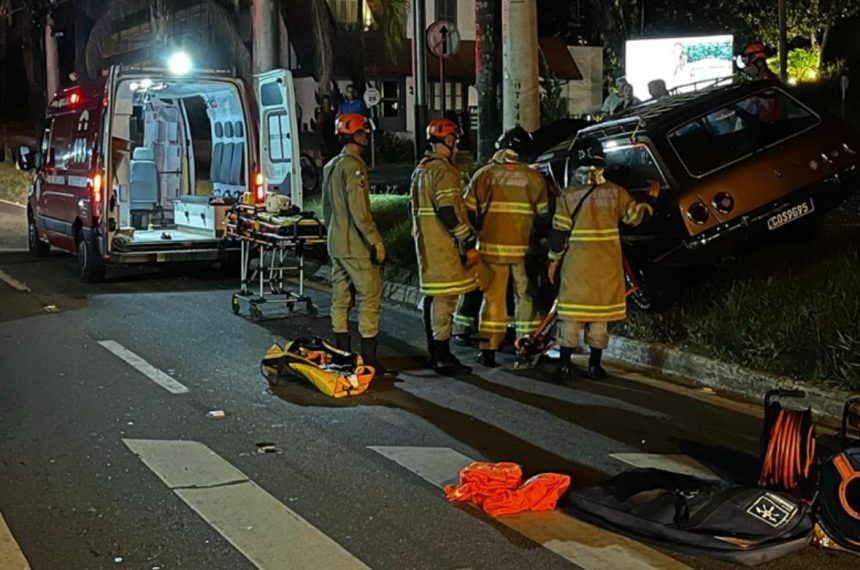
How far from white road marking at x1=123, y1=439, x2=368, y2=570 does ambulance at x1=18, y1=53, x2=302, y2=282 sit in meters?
6.45

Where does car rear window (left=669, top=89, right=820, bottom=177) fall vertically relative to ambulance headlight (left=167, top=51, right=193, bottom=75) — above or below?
below

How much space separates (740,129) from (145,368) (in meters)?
5.39

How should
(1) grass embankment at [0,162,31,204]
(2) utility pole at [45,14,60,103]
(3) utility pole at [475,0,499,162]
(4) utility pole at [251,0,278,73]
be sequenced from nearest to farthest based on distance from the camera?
1. (3) utility pole at [475,0,499,162]
2. (4) utility pole at [251,0,278,73]
3. (1) grass embankment at [0,162,31,204]
4. (2) utility pole at [45,14,60,103]

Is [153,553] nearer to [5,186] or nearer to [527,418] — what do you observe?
[527,418]

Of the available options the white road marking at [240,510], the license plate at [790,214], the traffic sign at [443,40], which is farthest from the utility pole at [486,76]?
the white road marking at [240,510]

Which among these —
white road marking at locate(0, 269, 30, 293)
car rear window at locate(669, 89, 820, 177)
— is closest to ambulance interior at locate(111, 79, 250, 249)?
white road marking at locate(0, 269, 30, 293)

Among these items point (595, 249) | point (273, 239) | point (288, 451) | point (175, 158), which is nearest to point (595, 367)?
point (595, 249)

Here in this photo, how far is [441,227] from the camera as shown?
8.49 meters

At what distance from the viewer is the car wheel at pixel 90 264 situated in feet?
42.4

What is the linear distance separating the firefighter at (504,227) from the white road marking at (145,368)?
92.8 inches

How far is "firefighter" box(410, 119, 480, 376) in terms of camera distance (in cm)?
835

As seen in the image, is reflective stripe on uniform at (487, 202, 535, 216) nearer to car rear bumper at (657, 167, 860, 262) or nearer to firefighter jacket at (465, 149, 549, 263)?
firefighter jacket at (465, 149, 549, 263)

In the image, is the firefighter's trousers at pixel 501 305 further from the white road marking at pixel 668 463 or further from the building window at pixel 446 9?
the building window at pixel 446 9

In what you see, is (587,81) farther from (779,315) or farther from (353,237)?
(353,237)
